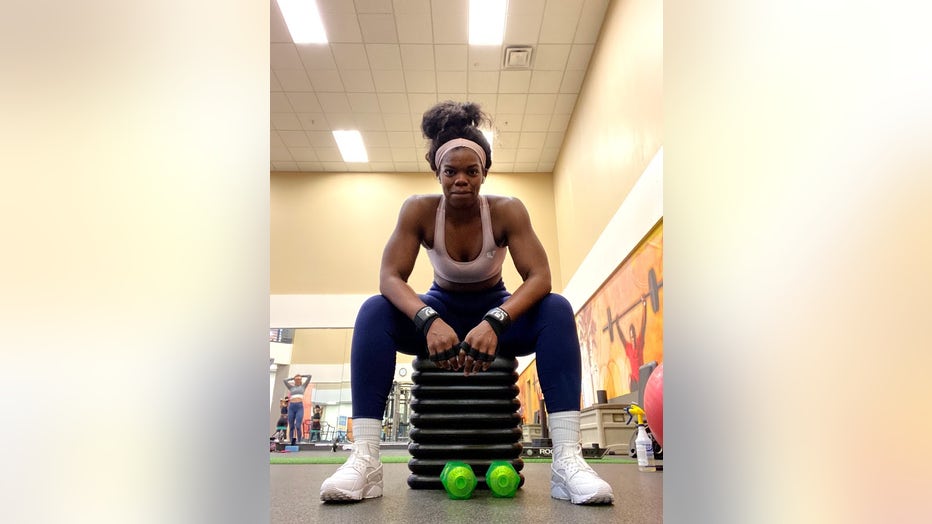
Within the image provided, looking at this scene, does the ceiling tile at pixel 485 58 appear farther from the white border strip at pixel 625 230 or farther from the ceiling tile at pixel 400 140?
the white border strip at pixel 625 230

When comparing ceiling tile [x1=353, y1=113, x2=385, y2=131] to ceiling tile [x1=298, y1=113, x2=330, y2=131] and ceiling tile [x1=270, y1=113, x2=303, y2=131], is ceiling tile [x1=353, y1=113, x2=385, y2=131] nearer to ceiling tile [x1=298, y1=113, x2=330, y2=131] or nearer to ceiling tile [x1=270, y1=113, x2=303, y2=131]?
ceiling tile [x1=298, y1=113, x2=330, y2=131]

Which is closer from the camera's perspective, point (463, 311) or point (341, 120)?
point (463, 311)

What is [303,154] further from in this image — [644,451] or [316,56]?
[644,451]

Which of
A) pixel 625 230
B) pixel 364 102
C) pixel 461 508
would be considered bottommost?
pixel 461 508

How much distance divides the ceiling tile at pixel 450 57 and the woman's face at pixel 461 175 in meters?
4.44

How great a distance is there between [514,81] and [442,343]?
5252 mm

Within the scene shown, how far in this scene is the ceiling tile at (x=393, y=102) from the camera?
264 inches

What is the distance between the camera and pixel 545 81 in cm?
638

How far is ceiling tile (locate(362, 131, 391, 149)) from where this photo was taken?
7.67 m

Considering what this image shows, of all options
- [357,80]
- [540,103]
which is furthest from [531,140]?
[357,80]
